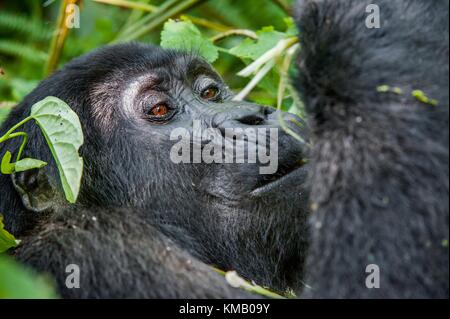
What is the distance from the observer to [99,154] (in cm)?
321

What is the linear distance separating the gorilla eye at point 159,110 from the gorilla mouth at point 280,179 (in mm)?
643

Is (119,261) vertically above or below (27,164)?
below

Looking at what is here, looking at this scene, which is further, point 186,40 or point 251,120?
point 186,40

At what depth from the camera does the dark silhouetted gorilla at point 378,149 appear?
222 centimetres

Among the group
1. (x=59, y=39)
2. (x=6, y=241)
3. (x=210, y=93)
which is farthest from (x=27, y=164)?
(x=59, y=39)

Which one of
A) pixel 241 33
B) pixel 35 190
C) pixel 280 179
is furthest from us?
pixel 241 33

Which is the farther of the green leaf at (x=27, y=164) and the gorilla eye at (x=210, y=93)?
the gorilla eye at (x=210, y=93)

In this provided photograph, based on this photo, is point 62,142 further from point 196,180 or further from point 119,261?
point 196,180

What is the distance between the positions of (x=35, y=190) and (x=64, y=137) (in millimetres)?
505

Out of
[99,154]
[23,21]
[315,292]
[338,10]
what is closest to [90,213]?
[99,154]

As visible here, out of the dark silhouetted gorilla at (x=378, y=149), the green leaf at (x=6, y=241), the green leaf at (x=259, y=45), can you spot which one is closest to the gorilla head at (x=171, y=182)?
the green leaf at (x=6, y=241)

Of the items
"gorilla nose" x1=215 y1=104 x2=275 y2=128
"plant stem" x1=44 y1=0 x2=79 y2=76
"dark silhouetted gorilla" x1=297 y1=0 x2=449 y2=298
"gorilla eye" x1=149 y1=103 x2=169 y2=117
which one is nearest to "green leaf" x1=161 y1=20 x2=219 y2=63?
"gorilla eye" x1=149 y1=103 x2=169 y2=117

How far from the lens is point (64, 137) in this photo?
2.75 metres

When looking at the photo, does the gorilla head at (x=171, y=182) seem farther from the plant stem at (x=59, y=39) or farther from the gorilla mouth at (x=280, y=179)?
the plant stem at (x=59, y=39)
